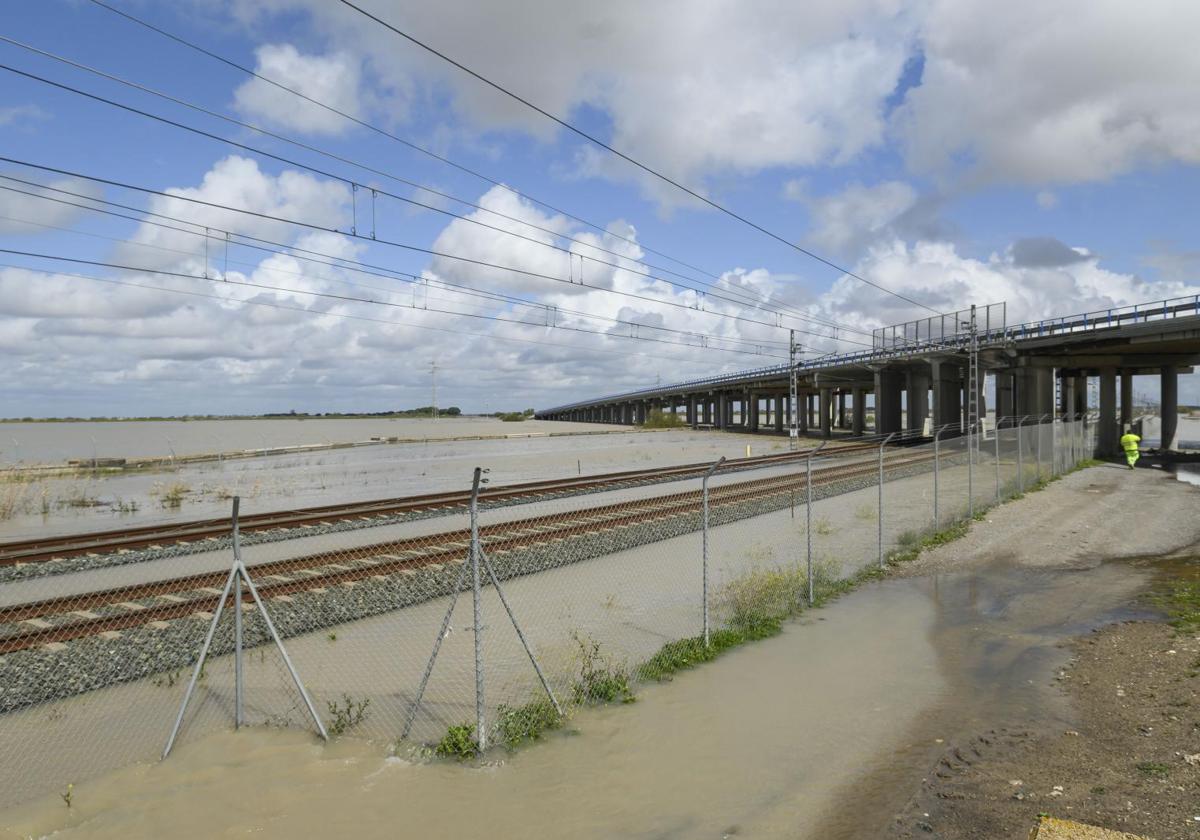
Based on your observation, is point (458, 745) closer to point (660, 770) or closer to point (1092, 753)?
→ point (660, 770)

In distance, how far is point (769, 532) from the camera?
65.7 feet

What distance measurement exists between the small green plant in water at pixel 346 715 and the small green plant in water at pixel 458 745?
1.01 m

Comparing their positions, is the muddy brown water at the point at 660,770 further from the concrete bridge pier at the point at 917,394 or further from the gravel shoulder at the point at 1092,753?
the concrete bridge pier at the point at 917,394

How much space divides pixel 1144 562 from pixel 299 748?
54.4 feet

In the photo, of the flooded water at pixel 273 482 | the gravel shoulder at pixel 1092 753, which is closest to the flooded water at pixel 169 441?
the flooded water at pixel 273 482

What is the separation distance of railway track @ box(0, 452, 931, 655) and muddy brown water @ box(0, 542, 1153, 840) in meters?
4.39

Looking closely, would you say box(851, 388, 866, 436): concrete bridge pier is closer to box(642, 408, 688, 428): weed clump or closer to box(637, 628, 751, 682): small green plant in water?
box(642, 408, 688, 428): weed clump

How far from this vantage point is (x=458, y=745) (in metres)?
7.13

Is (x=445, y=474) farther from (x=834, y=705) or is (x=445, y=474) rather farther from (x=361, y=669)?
(x=834, y=705)

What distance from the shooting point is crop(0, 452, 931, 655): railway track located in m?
10.7

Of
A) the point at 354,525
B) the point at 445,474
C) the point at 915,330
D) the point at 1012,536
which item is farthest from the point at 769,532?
the point at 915,330

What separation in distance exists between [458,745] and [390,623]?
5294 mm

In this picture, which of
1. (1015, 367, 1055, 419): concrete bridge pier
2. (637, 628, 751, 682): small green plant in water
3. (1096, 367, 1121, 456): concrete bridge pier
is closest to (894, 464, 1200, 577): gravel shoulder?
(637, 628, 751, 682): small green plant in water

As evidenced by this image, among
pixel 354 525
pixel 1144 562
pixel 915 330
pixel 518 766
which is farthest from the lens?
pixel 915 330
